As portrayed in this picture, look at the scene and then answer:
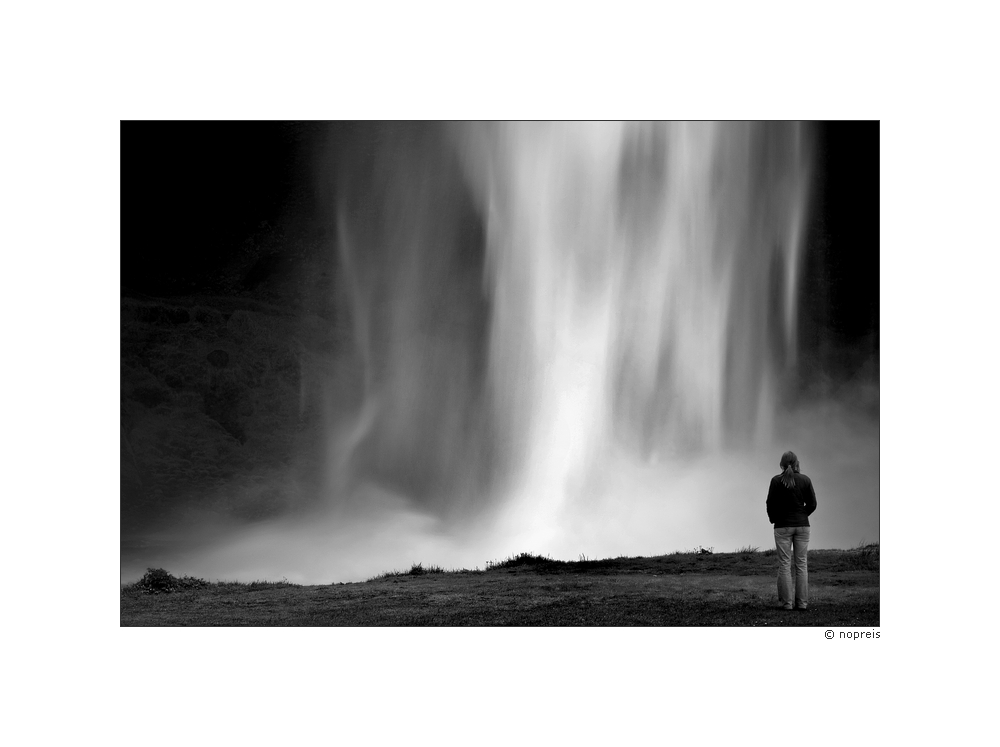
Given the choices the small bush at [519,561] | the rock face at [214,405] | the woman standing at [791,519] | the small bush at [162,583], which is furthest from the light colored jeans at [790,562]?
the small bush at [162,583]

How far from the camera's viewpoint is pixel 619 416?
47.9 feet

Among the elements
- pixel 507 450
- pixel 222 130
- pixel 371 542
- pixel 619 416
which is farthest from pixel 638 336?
pixel 222 130

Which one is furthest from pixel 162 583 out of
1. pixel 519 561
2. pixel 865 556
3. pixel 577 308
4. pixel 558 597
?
pixel 865 556

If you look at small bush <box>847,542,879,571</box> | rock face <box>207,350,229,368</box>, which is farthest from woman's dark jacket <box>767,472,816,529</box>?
rock face <box>207,350,229,368</box>

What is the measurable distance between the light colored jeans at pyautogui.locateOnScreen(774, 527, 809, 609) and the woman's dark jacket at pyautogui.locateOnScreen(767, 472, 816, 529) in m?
0.14

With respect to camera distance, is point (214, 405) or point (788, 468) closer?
point (788, 468)

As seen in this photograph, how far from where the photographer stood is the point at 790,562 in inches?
490

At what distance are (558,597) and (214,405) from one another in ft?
21.0

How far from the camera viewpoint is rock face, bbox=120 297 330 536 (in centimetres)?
1416

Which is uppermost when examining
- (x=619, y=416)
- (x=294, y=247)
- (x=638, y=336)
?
(x=294, y=247)

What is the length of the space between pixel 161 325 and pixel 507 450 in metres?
6.09

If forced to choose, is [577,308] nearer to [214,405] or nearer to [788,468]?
[788,468]

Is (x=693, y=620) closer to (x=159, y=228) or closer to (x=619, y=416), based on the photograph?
(x=619, y=416)

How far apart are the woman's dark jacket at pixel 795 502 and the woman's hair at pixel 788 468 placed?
0.04 m
